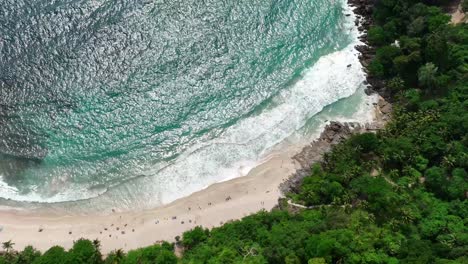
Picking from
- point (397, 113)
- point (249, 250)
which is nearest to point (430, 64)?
point (397, 113)

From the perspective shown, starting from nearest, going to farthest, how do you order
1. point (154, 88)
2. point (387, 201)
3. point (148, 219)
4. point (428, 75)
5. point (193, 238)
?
point (193, 238), point (387, 201), point (148, 219), point (428, 75), point (154, 88)

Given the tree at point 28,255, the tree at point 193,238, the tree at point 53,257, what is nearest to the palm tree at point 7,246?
the tree at point 28,255

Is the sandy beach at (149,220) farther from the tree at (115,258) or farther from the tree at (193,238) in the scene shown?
the tree at (193,238)

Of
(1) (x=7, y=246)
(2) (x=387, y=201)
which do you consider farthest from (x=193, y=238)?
(2) (x=387, y=201)

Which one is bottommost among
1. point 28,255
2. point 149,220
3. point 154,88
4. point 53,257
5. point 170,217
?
point 170,217

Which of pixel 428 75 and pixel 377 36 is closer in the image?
pixel 428 75

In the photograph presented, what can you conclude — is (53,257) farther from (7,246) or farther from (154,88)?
(154,88)

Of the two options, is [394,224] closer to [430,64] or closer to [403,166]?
[403,166]
